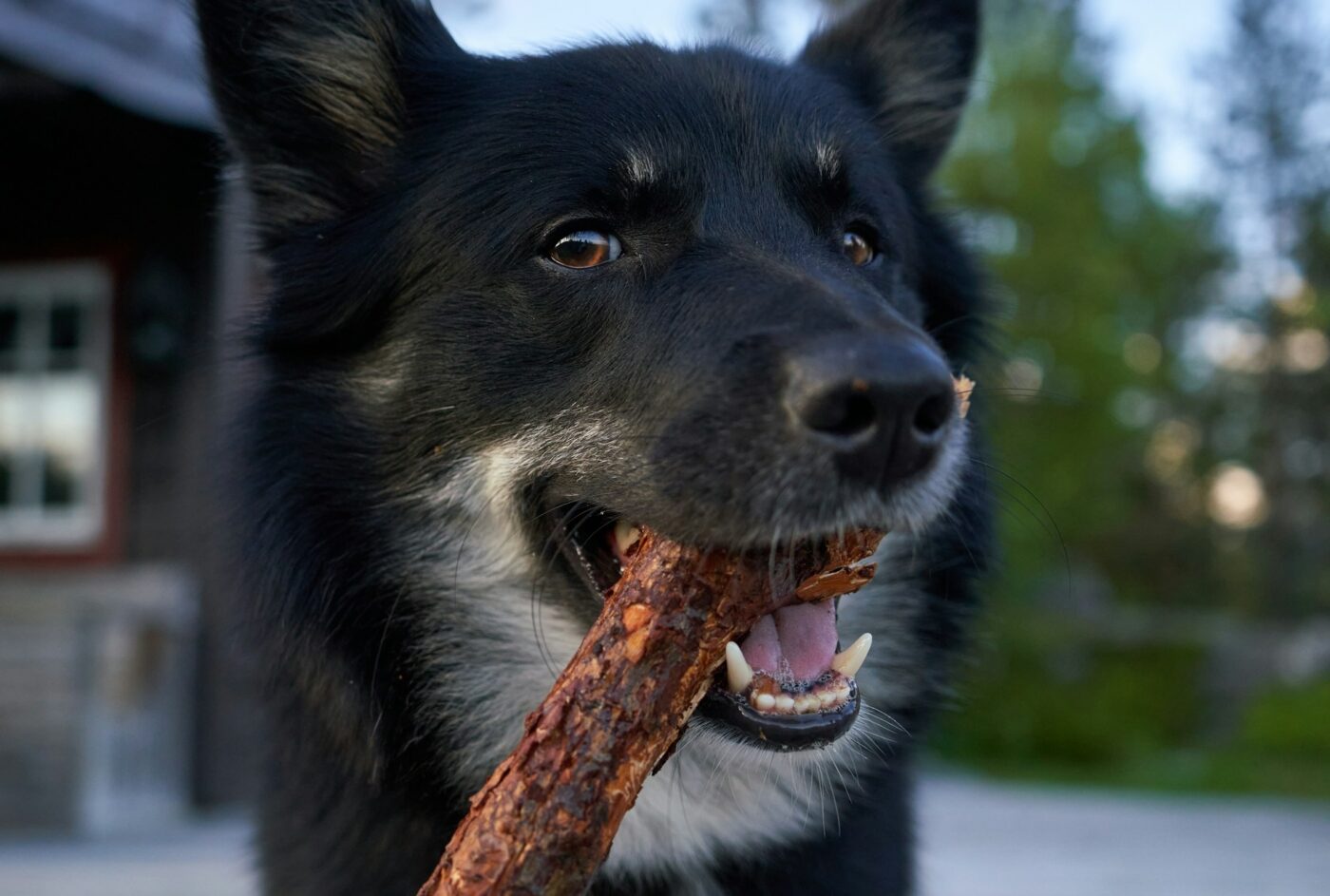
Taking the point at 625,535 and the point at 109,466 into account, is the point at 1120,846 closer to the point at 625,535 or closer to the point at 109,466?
the point at 625,535

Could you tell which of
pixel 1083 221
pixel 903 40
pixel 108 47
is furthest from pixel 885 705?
pixel 1083 221

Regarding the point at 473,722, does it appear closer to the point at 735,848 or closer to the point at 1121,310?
the point at 735,848

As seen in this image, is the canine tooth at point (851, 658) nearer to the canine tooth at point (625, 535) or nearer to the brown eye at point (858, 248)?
the canine tooth at point (625, 535)

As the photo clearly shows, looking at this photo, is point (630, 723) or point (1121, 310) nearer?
point (630, 723)

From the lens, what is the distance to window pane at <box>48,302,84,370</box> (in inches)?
335

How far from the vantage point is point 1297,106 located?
874 inches

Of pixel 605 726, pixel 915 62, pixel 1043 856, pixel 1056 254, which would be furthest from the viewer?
pixel 1056 254

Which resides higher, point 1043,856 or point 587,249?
point 587,249

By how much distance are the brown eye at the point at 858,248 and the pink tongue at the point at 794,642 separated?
2.82 ft

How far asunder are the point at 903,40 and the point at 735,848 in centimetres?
220

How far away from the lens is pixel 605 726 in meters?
1.76

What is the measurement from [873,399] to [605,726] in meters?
0.62

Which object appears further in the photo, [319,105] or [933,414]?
[319,105]

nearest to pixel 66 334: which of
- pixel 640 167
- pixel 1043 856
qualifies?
pixel 1043 856
